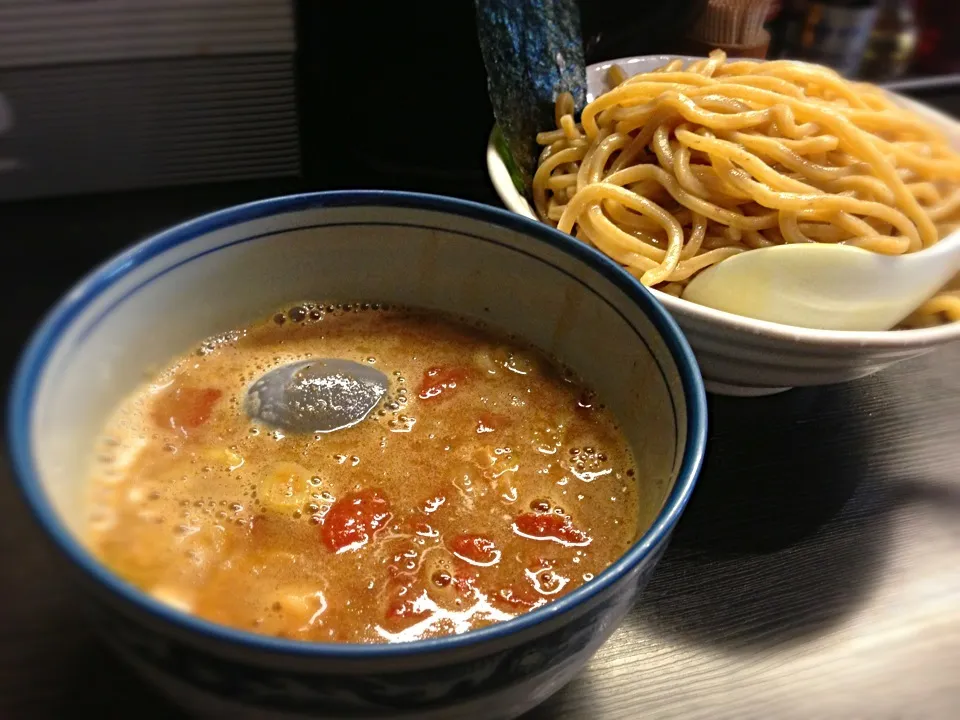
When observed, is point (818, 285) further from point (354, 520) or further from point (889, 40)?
point (889, 40)

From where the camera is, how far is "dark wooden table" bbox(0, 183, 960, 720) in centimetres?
64

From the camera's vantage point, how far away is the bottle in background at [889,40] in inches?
77.0

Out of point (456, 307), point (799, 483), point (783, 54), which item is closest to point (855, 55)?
point (783, 54)

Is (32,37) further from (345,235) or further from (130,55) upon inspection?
(345,235)

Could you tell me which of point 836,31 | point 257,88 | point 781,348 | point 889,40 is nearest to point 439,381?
point 781,348

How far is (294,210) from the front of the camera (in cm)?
69

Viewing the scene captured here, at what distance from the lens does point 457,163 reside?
4.02 ft

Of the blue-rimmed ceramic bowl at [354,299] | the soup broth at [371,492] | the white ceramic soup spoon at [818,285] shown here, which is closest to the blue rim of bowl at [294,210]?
the blue-rimmed ceramic bowl at [354,299]

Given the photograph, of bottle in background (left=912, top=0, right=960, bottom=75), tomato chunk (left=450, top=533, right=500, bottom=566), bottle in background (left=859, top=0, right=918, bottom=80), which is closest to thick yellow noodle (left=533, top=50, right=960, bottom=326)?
tomato chunk (left=450, top=533, right=500, bottom=566)

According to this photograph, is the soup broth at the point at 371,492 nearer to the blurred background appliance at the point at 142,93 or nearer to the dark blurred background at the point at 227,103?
the dark blurred background at the point at 227,103

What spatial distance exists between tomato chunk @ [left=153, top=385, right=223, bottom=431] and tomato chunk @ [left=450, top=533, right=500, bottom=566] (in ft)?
0.81

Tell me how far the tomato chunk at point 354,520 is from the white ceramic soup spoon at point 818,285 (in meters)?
0.46

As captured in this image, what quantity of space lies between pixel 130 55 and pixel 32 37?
0.40 feet

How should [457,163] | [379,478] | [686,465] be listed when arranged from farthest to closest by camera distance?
[457,163]
[379,478]
[686,465]
